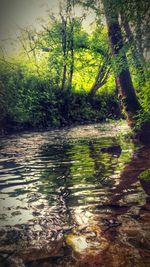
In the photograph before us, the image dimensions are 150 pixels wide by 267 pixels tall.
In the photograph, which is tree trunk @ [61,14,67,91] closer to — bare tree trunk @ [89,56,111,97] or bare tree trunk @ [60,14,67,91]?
bare tree trunk @ [60,14,67,91]

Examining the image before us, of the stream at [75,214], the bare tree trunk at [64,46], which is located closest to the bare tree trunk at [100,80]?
the bare tree trunk at [64,46]

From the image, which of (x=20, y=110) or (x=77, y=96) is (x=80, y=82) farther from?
(x=20, y=110)

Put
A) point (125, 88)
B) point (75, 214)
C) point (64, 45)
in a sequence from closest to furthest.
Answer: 1. point (75, 214)
2. point (125, 88)
3. point (64, 45)

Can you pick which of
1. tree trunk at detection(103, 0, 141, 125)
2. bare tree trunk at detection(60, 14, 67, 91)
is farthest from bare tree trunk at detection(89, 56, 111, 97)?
tree trunk at detection(103, 0, 141, 125)

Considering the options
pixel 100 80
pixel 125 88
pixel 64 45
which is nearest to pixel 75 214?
pixel 125 88

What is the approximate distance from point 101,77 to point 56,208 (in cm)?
2745

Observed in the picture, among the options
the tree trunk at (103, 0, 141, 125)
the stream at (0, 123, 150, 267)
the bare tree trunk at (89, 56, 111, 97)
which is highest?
the bare tree trunk at (89, 56, 111, 97)

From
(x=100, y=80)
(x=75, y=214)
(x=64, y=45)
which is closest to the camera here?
(x=75, y=214)

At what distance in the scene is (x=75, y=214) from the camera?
18.1ft

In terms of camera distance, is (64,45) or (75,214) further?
(64,45)

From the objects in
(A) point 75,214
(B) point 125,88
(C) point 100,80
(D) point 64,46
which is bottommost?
(A) point 75,214

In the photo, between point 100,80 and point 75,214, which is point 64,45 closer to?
point 100,80

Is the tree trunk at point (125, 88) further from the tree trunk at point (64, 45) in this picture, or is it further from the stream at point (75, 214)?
the tree trunk at point (64, 45)

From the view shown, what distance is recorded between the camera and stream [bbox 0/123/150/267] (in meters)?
4.11
